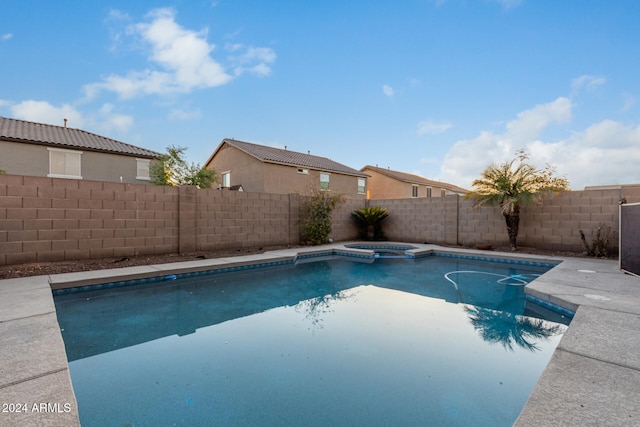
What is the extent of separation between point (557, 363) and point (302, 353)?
2.30 meters

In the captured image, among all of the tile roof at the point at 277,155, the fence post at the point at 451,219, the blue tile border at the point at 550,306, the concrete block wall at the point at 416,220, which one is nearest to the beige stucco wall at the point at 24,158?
the tile roof at the point at 277,155

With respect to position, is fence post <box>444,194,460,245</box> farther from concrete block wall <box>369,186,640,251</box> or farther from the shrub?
the shrub

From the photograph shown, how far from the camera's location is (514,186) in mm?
9328

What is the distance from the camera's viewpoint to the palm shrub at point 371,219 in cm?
1311

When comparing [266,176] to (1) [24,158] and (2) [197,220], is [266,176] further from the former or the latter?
(1) [24,158]

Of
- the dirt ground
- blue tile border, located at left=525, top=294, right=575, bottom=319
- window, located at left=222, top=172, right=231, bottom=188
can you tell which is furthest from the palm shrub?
window, located at left=222, top=172, right=231, bottom=188

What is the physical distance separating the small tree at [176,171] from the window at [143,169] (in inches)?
12.4

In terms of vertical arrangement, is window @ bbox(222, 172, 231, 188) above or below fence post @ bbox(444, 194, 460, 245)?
above

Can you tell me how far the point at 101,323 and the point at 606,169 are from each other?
15.5 meters

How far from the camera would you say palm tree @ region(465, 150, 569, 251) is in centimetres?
910

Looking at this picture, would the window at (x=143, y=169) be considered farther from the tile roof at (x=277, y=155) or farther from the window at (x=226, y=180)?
the tile roof at (x=277, y=155)

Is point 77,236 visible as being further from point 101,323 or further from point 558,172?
point 558,172

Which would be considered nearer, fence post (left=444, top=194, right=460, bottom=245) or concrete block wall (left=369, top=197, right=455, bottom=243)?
fence post (left=444, top=194, right=460, bottom=245)

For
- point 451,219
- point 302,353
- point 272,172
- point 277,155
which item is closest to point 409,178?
point 277,155
